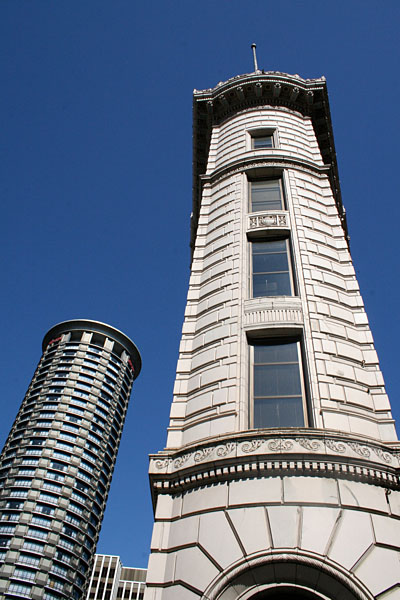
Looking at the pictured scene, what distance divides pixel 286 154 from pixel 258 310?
11559 mm

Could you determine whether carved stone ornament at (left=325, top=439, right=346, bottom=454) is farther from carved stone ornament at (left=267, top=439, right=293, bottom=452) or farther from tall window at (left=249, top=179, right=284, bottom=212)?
tall window at (left=249, top=179, right=284, bottom=212)

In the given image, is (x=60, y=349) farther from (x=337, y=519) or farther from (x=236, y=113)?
(x=337, y=519)

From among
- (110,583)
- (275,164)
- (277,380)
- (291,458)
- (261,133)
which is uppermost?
(110,583)

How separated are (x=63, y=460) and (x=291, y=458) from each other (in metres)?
121

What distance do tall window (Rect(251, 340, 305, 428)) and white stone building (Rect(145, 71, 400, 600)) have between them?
0.12ft

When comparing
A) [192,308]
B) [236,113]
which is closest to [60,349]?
[236,113]

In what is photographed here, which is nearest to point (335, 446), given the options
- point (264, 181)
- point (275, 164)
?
point (264, 181)

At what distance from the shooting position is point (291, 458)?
11305 mm

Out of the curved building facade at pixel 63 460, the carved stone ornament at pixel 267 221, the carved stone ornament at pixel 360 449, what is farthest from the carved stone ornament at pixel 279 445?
the curved building facade at pixel 63 460

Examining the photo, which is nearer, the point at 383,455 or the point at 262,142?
the point at 383,455

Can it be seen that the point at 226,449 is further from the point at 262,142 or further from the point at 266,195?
the point at 262,142

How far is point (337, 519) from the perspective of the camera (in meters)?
10.5

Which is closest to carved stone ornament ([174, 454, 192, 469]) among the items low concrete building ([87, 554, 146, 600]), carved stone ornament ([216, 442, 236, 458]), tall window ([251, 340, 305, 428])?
carved stone ornament ([216, 442, 236, 458])

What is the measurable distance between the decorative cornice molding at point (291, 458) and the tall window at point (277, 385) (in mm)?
1891
